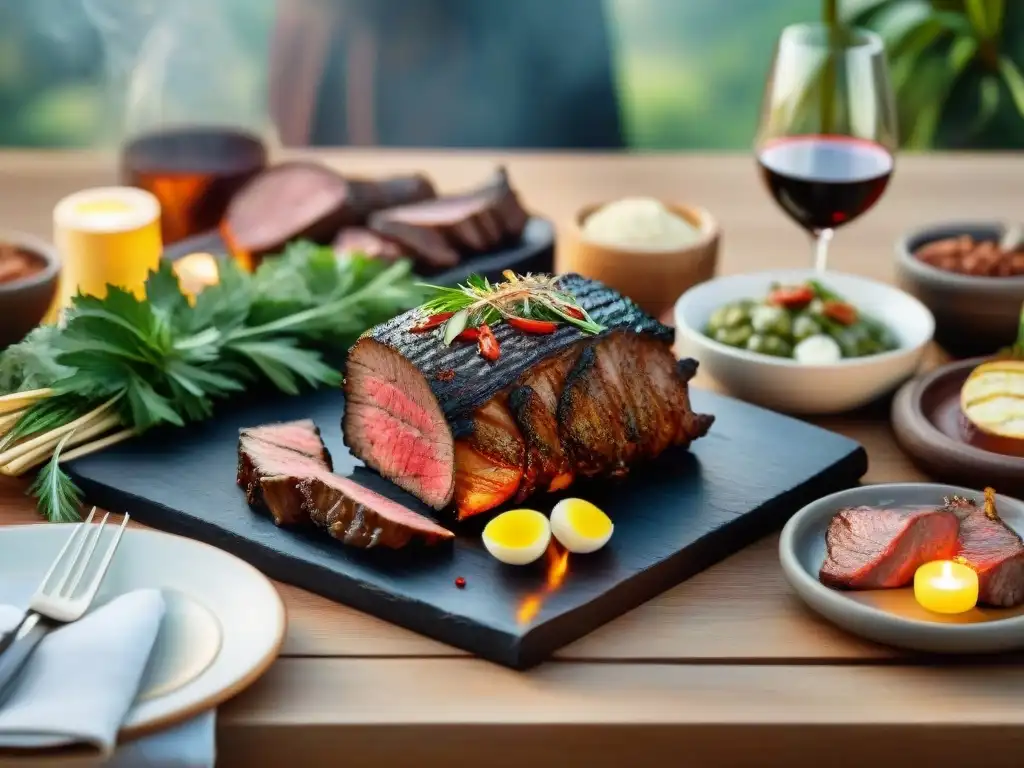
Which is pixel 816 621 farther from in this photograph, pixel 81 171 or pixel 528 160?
pixel 81 171

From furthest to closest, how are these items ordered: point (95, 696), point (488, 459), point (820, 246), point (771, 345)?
point (820, 246) → point (771, 345) → point (488, 459) → point (95, 696)

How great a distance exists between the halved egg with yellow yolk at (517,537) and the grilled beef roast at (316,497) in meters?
0.09

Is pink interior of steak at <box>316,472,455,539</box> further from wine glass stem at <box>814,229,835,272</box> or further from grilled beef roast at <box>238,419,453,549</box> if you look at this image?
wine glass stem at <box>814,229,835,272</box>

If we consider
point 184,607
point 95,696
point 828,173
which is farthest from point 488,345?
point 828,173

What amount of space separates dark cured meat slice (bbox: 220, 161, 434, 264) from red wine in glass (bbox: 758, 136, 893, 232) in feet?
3.20

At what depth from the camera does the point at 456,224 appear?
3.39 metres

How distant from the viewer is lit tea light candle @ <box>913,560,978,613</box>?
2098 millimetres

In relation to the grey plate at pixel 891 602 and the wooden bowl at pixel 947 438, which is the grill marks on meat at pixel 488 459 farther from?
the wooden bowl at pixel 947 438

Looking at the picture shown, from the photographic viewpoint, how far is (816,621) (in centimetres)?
218

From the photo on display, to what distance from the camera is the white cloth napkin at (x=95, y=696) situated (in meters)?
1.74

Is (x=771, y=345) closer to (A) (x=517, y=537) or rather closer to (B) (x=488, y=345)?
(B) (x=488, y=345)

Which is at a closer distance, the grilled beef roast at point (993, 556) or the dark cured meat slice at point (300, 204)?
the grilled beef roast at point (993, 556)

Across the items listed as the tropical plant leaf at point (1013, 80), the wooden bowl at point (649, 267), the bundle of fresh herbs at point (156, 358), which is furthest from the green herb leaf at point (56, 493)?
the tropical plant leaf at point (1013, 80)

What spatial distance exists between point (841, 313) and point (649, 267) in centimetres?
50
